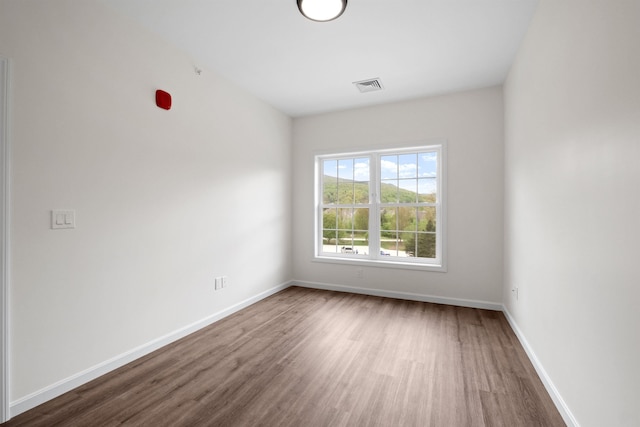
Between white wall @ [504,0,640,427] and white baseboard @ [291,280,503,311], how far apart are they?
1.15 meters

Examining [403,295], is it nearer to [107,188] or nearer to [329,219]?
[329,219]

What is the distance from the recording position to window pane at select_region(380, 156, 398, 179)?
427 cm

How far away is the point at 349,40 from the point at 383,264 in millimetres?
2795

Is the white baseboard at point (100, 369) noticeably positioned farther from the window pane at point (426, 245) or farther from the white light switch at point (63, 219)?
the window pane at point (426, 245)

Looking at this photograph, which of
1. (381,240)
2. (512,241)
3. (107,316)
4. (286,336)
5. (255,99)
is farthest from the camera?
(381,240)

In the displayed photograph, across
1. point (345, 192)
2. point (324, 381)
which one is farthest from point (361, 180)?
point (324, 381)

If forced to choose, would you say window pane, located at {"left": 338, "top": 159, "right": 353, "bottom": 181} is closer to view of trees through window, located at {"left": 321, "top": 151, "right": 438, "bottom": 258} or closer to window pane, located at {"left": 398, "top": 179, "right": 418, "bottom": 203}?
view of trees through window, located at {"left": 321, "top": 151, "right": 438, "bottom": 258}

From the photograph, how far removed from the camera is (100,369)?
2.16 meters

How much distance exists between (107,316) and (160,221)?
2.71 ft

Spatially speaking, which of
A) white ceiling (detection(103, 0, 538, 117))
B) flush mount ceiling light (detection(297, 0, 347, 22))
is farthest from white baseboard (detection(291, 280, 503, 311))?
flush mount ceiling light (detection(297, 0, 347, 22))

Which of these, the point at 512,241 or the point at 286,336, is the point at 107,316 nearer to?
the point at 286,336

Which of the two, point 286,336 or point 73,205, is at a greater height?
point 73,205

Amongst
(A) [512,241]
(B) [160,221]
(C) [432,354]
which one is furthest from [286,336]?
(A) [512,241]

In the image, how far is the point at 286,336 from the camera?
2.87m
